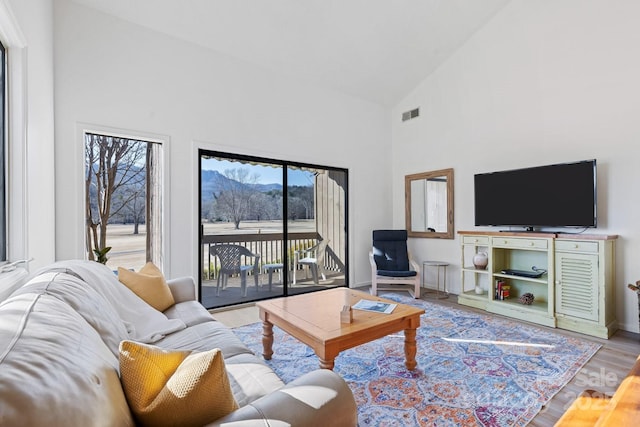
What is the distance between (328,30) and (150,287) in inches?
137

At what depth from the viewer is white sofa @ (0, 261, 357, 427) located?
0.60m

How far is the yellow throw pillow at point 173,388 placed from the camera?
0.85 m

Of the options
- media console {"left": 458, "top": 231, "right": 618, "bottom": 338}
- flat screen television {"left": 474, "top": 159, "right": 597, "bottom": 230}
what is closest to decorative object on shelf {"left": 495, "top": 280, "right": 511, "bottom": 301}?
media console {"left": 458, "top": 231, "right": 618, "bottom": 338}

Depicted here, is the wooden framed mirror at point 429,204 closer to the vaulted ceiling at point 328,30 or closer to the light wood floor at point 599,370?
the vaulted ceiling at point 328,30

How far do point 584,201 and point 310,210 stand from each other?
3266mm

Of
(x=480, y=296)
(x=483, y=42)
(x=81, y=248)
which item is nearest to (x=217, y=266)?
(x=81, y=248)

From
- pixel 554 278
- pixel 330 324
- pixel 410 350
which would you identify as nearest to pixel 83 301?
pixel 330 324

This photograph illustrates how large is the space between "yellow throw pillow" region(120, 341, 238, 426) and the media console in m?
3.53

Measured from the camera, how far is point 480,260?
3.93m

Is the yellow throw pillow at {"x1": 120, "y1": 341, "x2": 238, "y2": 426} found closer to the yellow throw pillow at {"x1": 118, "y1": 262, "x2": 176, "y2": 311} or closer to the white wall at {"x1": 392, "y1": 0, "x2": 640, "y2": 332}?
the yellow throw pillow at {"x1": 118, "y1": 262, "x2": 176, "y2": 311}

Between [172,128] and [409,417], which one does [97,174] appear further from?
[409,417]

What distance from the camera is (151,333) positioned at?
1.83m

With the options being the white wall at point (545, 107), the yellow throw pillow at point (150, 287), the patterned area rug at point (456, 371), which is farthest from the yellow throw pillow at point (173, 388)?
the white wall at point (545, 107)

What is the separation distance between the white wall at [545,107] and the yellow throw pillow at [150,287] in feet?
12.6
